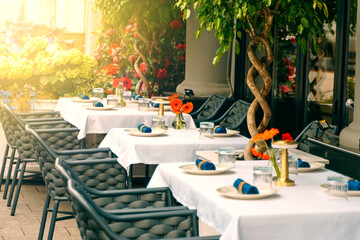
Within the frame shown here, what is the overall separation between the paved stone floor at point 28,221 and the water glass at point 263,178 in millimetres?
2294

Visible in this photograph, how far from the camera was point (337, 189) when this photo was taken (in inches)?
115

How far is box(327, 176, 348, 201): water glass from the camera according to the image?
2.92 m

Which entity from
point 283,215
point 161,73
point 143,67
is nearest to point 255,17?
point 283,215

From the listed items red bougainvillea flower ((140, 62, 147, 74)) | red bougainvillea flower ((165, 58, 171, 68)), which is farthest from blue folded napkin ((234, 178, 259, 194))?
red bougainvillea flower ((165, 58, 171, 68))

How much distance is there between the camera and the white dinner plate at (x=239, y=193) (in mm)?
2898

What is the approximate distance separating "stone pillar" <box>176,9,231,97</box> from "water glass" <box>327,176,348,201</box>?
6.02 m

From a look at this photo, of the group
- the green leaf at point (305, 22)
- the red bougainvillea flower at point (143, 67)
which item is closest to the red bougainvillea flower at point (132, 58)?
the red bougainvillea flower at point (143, 67)

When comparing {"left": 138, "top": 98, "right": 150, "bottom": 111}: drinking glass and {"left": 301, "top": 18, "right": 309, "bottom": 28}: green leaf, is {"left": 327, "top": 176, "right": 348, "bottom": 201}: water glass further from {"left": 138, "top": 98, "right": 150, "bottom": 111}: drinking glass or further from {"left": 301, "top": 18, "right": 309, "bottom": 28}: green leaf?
{"left": 138, "top": 98, "right": 150, "bottom": 111}: drinking glass

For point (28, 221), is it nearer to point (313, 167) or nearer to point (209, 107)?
point (313, 167)

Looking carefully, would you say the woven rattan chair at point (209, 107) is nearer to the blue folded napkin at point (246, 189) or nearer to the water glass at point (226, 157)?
the water glass at point (226, 157)

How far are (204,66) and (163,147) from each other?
434cm

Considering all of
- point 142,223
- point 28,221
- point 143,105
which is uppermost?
point 143,105

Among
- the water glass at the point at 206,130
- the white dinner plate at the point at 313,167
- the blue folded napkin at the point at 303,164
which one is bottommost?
the white dinner plate at the point at 313,167

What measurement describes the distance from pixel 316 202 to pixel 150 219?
0.79 m
